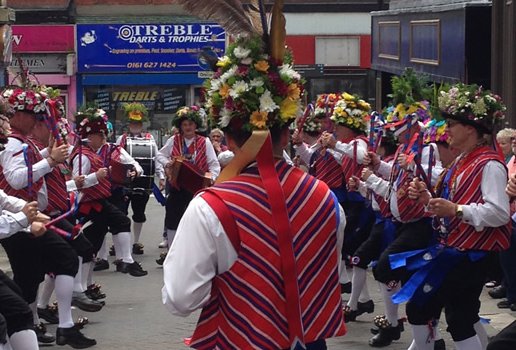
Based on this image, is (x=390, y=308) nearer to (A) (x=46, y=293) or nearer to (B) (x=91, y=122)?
(A) (x=46, y=293)

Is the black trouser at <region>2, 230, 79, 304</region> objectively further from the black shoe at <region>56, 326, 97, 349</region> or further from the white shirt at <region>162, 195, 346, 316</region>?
the white shirt at <region>162, 195, 346, 316</region>

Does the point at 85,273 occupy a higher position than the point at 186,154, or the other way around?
the point at 186,154

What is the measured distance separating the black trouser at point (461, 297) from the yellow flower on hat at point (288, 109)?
2546 mm

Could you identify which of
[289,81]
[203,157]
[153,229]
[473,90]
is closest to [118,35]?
[153,229]

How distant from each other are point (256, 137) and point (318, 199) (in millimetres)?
393

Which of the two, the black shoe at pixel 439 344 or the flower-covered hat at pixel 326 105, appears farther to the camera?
the flower-covered hat at pixel 326 105

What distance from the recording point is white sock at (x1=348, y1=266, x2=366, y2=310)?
10445 millimetres

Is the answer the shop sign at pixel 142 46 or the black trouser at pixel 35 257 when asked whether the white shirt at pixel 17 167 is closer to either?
the black trouser at pixel 35 257

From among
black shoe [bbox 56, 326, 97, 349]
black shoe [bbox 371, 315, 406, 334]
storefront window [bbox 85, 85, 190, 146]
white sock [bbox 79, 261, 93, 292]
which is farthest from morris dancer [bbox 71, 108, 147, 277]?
storefront window [bbox 85, 85, 190, 146]

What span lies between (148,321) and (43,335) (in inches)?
47.6

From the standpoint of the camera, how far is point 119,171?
13086 millimetres

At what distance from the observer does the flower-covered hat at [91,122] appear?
12.4m

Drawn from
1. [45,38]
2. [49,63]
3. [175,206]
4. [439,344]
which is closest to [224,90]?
[439,344]

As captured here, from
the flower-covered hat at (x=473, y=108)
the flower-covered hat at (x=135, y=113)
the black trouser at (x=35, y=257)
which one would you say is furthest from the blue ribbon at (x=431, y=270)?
the flower-covered hat at (x=135, y=113)
